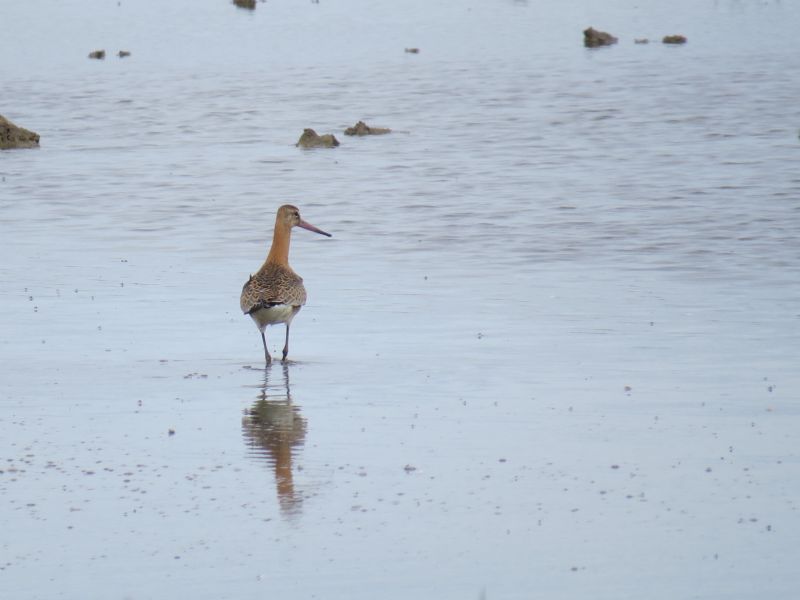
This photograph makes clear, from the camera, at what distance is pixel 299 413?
11.7 metres

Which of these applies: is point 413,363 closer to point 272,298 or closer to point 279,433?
point 272,298

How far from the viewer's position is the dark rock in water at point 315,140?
32000mm

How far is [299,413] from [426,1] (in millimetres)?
71277

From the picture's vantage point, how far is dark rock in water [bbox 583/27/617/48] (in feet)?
180

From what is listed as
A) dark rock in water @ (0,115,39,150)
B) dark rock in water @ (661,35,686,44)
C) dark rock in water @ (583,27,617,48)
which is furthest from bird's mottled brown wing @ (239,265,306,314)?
dark rock in water @ (661,35,686,44)

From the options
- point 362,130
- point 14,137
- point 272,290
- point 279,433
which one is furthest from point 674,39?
point 279,433

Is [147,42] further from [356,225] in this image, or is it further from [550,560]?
[550,560]

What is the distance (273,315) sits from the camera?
14.0 m

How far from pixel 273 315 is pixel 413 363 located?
1457 millimetres

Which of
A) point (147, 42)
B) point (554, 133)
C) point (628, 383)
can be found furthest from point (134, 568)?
point (147, 42)

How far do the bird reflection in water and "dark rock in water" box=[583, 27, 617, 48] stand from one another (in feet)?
143

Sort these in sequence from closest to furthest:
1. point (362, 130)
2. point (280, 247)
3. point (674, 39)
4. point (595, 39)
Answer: point (280, 247) → point (362, 130) → point (595, 39) → point (674, 39)

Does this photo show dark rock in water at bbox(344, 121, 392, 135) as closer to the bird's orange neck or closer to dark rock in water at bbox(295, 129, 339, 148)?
dark rock in water at bbox(295, 129, 339, 148)

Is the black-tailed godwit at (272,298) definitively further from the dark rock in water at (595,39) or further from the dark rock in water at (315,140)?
the dark rock in water at (595,39)
